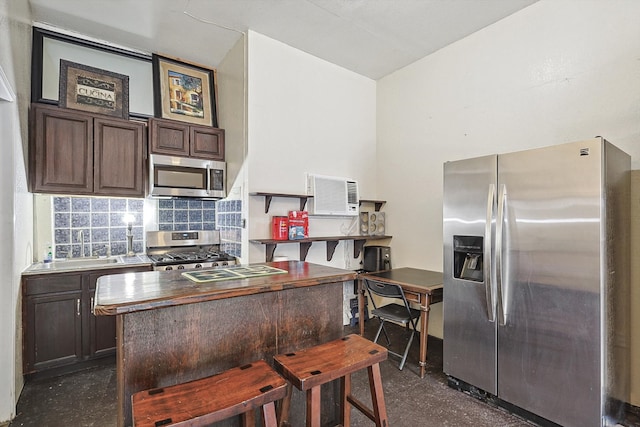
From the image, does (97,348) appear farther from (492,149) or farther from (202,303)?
(492,149)

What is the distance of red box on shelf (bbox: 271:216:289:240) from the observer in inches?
129

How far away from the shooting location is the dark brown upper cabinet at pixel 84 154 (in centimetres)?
279

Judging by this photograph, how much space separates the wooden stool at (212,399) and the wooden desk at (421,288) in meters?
1.77

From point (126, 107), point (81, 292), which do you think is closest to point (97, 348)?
point (81, 292)

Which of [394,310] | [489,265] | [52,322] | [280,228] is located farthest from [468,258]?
[52,322]

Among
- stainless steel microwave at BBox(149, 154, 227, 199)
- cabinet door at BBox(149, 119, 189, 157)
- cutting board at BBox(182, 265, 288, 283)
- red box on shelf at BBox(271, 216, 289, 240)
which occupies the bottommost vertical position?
cutting board at BBox(182, 265, 288, 283)

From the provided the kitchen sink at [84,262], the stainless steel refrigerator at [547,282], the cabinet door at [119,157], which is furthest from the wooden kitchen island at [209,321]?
the cabinet door at [119,157]

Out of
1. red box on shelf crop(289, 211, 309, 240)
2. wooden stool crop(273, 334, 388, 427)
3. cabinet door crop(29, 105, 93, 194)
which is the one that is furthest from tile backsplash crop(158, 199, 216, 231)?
wooden stool crop(273, 334, 388, 427)

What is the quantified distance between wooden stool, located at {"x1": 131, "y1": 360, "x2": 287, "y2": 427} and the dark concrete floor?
3.55ft

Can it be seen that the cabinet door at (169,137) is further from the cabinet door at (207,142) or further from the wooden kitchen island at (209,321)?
the wooden kitchen island at (209,321)

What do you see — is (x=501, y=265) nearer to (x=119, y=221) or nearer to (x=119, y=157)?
(x=119, y=157)

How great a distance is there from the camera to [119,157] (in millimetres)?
3168

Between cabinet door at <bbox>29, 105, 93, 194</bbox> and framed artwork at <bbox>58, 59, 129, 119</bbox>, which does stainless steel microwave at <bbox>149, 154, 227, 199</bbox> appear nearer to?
cabinet door at <bbox>29, 105, 93, 194</bbox>

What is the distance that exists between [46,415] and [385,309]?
9.12ft
